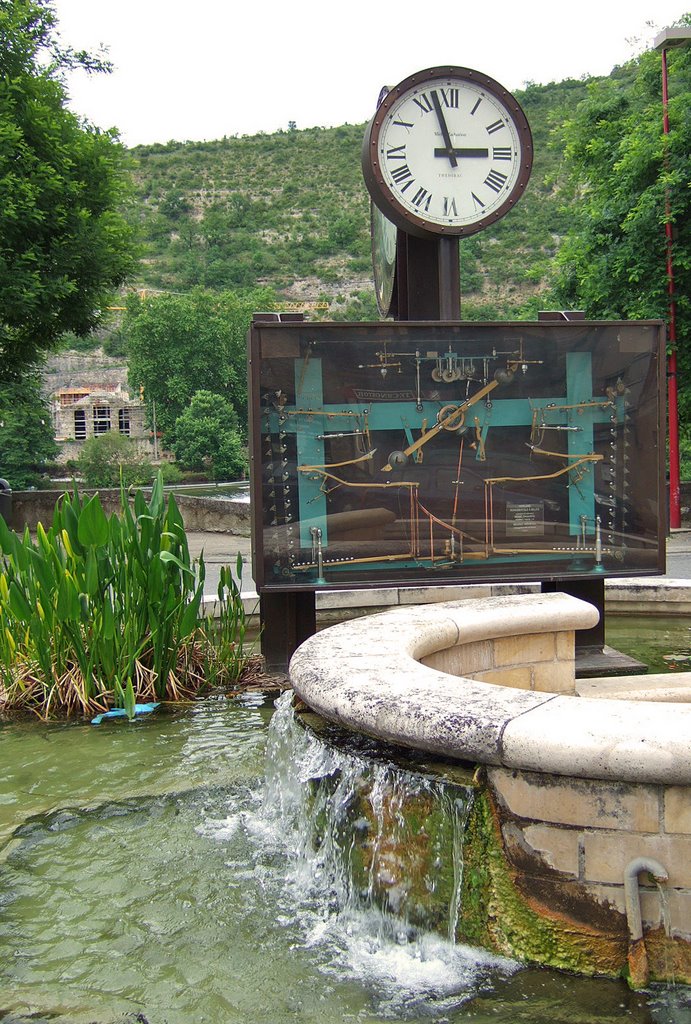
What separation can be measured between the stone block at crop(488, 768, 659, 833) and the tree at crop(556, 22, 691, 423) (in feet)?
47.5

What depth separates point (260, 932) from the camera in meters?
3.29

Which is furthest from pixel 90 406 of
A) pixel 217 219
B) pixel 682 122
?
pixel 682 122

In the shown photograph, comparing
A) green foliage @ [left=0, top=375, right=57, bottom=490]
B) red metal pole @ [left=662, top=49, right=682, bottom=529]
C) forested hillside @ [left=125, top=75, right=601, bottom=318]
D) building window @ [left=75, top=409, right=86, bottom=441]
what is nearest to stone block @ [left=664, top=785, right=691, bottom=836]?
red metal pole @ [left=662, top=49, right=682, bottom=529]

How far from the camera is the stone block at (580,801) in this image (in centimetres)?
269

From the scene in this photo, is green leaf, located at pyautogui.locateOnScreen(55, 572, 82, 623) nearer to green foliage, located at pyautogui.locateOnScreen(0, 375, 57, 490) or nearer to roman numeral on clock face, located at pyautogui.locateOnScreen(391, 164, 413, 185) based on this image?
roman numeral on clock face, located at pyautogui.locateOnScreen(391, 164, 413, 185)

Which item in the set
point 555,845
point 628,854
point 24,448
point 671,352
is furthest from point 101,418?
point 628,854

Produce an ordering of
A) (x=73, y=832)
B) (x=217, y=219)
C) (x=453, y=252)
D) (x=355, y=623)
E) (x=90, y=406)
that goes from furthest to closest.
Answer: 1. (x=217, y=219)
2. (x=90, y=406)
3. (x=453, y=252)
4. (x=355, y=623)
5. (x=73, y=832)

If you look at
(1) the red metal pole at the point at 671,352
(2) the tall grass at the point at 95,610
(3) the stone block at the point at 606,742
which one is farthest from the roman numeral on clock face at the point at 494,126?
(1) the red metal pole at the point at 671,352

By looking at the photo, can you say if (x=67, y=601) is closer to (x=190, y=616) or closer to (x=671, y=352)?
(x=190, y=616)

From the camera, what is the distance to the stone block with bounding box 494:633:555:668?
4453mm

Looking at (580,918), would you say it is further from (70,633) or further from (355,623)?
(70,633)

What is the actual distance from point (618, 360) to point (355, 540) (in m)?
1.72

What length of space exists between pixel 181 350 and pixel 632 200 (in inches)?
2645

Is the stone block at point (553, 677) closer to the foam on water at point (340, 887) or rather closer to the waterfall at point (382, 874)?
the foam on water at point (340, 887)
